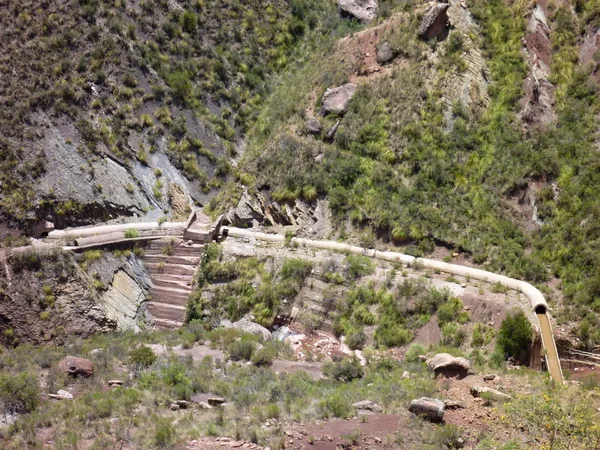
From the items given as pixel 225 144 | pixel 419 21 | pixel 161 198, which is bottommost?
pixel 161 198

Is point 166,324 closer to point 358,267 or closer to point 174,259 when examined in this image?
point 174,259

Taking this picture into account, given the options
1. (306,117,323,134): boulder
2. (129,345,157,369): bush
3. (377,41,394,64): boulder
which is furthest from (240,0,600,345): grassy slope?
(129,345,157,369): bush

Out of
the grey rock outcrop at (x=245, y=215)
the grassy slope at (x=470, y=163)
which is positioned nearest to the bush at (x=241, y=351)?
the grassy slope at (x=470, y=163)

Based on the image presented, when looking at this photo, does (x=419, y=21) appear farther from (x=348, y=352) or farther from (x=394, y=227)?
(x=348, y=352)

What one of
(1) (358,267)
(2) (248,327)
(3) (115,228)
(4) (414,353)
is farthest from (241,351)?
(3) (115,228)

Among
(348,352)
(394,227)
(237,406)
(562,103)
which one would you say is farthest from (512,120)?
(237,406)

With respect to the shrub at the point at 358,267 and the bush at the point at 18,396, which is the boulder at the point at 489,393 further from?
the bush at the point at 18,396

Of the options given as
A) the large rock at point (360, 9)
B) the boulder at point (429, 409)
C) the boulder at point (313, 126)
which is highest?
the large rock at point (360, 9)
